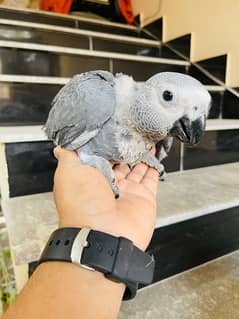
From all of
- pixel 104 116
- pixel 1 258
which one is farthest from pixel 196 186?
pixel 1 258

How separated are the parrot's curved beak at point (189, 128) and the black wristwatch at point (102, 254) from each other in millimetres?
230

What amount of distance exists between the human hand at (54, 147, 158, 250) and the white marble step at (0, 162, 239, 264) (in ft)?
0.51

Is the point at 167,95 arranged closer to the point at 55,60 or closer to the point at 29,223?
the point at 29,223

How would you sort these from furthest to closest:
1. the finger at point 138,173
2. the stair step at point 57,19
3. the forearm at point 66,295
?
the stair step at point 57,19 → the finger at point 138,173 → the forearm at point 66,295

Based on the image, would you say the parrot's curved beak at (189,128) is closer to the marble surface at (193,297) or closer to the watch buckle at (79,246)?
the watch buckle at (79,246)

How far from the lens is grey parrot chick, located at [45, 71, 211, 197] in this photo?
48cm

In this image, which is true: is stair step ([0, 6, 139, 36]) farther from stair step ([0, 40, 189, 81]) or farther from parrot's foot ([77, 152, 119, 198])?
parrot's foot ([77, 152, 119, 198])

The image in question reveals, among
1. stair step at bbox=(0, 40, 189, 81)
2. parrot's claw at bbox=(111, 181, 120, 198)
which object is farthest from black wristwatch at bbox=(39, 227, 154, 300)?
stair step at bbox=(0, 40, 189, 81)

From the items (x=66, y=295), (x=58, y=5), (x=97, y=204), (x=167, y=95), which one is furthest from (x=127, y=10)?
(x=66, y=295)

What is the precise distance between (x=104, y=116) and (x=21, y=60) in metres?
0.86

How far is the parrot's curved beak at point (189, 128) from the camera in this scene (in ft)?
1.63

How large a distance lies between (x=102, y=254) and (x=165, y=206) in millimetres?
394

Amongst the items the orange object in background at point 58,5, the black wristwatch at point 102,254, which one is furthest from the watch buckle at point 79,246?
the orange object in background at point 58,5

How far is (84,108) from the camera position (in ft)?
1.78
